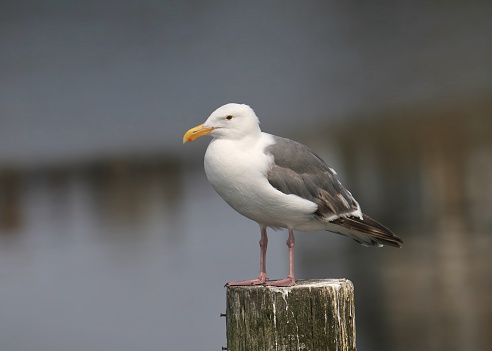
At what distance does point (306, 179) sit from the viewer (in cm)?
319

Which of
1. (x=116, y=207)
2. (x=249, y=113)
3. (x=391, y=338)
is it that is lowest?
(x=391, y=338)

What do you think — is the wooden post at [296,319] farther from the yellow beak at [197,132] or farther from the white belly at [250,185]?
the yellow beak at [197,132]

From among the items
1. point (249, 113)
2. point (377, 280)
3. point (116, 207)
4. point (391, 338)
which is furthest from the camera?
point (116, 207)

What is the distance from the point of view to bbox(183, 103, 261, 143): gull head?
3.13m

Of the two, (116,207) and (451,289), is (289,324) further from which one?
(116,207)

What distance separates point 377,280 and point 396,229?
0.96 m

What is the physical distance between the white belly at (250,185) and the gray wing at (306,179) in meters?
0.04

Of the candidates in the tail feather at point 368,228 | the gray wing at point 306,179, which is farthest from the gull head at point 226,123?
the tail feather at point 368,228

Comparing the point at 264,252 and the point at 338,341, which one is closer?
the point at 338,341

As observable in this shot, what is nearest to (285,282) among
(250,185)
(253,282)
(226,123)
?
(253,282)

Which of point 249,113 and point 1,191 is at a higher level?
point 1,191

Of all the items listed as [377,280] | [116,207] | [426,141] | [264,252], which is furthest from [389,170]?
[264,252]

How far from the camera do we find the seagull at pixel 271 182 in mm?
2992

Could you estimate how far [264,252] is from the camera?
10.6 feet
